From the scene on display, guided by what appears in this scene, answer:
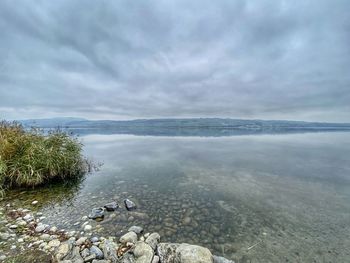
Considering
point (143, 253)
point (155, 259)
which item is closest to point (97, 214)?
point (143, 253)

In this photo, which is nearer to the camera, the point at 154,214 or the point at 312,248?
the point at 312,248

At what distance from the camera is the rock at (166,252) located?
4738 millimetres

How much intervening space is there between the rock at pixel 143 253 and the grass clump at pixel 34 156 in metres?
7.24

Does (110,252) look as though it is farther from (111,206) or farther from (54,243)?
(111,206)

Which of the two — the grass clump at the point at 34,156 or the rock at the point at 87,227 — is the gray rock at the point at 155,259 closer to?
the rock at the point at 87,227

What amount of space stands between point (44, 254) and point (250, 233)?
20.4 ft

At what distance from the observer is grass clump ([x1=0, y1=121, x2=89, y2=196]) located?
31.1 feet

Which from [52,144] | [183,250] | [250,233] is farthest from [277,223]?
[52,144]

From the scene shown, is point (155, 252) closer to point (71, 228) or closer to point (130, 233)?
point (130, 233)

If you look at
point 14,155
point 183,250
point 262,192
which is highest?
point 14,155

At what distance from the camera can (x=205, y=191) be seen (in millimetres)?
10656

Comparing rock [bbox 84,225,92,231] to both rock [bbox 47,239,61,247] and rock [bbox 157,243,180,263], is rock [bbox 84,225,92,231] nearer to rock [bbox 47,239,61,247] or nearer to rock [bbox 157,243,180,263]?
rock [bbox 47,239,61,247]

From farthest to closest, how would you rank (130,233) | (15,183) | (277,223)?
1. (15,183)
2. (277,223)
3. (130,233)

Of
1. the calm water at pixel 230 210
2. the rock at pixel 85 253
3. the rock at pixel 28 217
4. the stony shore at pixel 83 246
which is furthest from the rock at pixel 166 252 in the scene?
the rock at pixel 28 217
